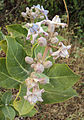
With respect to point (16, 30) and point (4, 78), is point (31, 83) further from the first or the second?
point (16, 30)

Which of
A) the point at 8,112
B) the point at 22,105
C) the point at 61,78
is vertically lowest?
the point at 8,112

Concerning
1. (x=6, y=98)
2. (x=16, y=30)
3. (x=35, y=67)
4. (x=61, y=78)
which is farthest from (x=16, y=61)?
(x=6, y=98)

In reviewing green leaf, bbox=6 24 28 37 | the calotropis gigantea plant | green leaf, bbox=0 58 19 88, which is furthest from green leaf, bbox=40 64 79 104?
green leaf, bbox=6 24 28 37

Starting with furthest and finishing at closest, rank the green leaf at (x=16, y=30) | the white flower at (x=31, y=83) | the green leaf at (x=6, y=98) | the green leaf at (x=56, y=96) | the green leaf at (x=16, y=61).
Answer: the green leaf at (x=6, y=98)
the green leaf at (x=16, y=30)
the green leaf at (x=56, y=96)
the green leaf at (x=16, y=61)
the white flower at (x=31, y=83)

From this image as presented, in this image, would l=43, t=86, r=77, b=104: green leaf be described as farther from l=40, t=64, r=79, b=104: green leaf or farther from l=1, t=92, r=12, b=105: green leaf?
l=1, t=92, r=12, b=105: green leaf

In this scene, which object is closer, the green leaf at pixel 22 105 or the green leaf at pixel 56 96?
the green leaf at pixel 22 105

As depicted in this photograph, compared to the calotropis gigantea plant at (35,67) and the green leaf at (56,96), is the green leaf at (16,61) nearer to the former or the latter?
the calotropis gigantea plant at (35,67)

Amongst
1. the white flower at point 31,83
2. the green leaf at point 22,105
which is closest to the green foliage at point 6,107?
the green leaf at point 22,105

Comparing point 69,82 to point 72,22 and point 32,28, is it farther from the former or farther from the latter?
point 72,22
